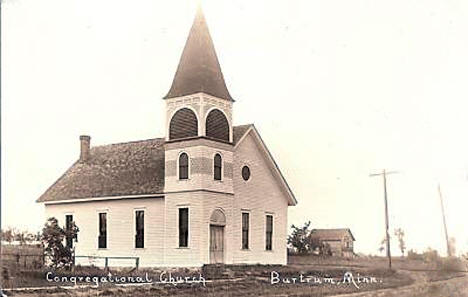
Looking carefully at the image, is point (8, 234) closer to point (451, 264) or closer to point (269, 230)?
point (269, 230)

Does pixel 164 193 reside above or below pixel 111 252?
above

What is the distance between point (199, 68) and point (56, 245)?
90 cm

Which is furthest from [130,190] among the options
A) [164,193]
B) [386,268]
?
[386,268]

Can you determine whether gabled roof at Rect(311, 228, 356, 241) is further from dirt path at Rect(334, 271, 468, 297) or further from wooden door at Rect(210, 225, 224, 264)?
wooden door at Rect(210, 225, 224, 264)

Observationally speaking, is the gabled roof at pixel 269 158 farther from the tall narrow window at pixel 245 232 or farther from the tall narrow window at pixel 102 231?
the tall narrow window at pixel 102 231

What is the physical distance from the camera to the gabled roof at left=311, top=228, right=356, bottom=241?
292 cm

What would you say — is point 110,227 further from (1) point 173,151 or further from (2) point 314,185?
(2) point 314,185

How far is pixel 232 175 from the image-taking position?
307 cm

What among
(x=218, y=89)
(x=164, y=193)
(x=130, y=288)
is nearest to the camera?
(x=130, y=288)

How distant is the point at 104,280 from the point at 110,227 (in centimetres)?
27

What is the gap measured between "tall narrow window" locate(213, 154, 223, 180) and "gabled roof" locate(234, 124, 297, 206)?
0.09m

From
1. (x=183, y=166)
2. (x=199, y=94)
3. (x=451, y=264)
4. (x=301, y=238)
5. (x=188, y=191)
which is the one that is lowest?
(x=451, y=264)

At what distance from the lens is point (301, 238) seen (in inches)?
118

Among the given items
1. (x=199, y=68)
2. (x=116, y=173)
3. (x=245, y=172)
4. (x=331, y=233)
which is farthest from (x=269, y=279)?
(x=199, y=68)
